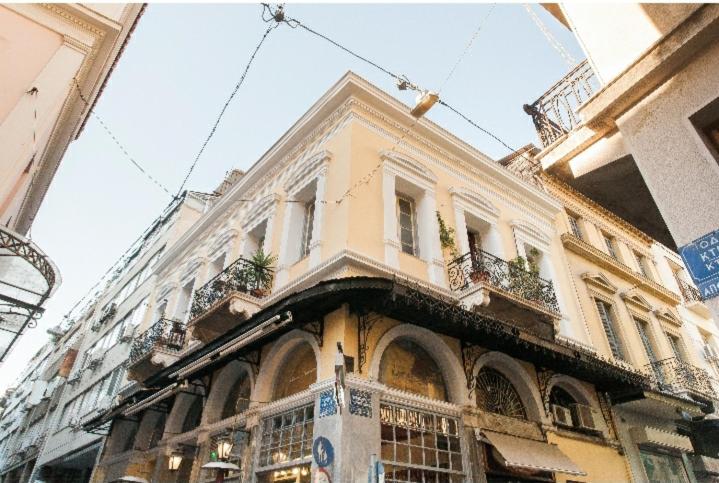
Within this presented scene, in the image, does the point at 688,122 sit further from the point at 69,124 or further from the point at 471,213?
the point at 69,124

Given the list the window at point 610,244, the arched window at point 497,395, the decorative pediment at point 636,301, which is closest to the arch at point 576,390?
the arched window at point 497,395

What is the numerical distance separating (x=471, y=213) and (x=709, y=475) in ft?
34.1

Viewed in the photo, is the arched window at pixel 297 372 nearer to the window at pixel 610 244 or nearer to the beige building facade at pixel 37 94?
the beige building facade at pixel 37 94

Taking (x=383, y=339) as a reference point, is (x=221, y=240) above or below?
above

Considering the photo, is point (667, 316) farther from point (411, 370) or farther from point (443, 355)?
point (411, 370)

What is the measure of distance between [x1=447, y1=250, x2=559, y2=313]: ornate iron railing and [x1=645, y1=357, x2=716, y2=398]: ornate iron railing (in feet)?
18.8

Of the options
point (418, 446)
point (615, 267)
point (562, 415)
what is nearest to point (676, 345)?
point (615, 267)

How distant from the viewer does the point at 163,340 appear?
12633mm

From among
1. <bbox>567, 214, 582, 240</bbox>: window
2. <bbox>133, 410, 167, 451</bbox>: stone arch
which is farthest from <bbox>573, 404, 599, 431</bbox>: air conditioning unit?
<bbox>133, 410, 167, 451</bbox>: stone arch

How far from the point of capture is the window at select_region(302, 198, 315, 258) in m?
10.5

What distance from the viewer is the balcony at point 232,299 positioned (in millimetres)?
9539

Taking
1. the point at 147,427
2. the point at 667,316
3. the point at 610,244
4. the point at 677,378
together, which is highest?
the point at 610,244

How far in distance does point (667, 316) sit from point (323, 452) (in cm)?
1508

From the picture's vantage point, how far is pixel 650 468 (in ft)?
37.4
